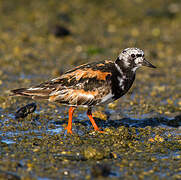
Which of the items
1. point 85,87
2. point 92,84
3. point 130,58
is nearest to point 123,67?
point 130,58

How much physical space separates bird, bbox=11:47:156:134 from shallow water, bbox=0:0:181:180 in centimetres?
67

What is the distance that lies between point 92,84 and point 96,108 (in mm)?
2123

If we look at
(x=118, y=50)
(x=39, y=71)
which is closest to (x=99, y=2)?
(x=118, y=50)

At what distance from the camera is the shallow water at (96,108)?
5.60m

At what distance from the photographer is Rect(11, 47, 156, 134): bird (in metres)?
6.78

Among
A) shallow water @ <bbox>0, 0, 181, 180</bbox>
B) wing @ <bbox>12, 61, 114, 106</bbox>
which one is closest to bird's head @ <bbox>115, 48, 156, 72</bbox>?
wing @ <bbox>12, 61, 114, 106</bbox>

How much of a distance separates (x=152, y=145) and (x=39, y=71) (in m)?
5.63

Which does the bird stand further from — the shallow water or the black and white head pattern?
the shallow water

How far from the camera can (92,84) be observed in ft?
22.3

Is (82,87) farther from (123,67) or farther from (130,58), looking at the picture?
(130,58)

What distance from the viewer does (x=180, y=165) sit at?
18.6 feet

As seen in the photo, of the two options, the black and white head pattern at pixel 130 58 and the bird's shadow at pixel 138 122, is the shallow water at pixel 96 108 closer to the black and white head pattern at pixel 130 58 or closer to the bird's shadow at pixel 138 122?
the bird's shadow at pixel 138 122

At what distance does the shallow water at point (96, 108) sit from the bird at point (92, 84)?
675 mm

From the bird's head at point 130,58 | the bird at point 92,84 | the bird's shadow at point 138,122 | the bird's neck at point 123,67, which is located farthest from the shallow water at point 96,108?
the bird's head at point 130,58
